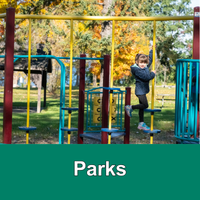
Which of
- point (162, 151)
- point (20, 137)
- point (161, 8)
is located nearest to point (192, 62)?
point (162, 151)

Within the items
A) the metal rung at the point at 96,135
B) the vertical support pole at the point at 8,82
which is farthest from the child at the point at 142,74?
the vertical support pole at the point at 8,82

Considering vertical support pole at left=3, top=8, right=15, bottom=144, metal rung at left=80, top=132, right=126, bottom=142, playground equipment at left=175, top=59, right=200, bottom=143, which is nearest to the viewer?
playground equipment at left=175, top=59, right=200, bottom=143

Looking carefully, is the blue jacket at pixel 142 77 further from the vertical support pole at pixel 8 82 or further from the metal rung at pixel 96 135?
the vertical support pole at pixel 8 82

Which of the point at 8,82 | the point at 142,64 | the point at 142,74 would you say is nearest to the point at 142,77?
the point at 142,74

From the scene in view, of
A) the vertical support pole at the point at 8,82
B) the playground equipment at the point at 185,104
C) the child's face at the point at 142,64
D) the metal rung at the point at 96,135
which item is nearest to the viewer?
the playground equipment at the point at 185,104

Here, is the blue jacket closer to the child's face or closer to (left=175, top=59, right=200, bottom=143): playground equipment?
the child's face

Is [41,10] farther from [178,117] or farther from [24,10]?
[178,117]

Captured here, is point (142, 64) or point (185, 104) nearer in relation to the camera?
point (185, 104)

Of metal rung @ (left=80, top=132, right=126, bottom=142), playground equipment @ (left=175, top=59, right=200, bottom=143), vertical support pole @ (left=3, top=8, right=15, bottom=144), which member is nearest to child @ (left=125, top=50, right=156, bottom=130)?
playground equipment @ (left=175, top=59, right=200, bottom=143)

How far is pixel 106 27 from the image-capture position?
14.5 meters

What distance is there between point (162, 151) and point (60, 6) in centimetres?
1291

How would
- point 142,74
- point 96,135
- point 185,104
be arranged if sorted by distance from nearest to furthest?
point 185,104 → point 142,74 → point 96,135

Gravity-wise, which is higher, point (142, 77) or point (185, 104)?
point (142, 77)

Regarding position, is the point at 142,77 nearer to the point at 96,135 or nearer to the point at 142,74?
the point at 142,74
